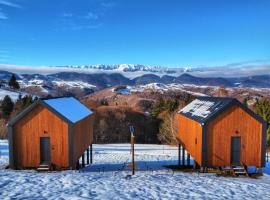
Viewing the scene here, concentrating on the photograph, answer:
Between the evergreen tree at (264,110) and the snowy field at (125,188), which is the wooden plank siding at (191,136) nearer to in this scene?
the snowy field at (125,188)

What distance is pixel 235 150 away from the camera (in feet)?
75.0

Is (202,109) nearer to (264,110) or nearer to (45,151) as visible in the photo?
(45,151)

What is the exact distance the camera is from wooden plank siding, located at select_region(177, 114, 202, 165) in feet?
75.2

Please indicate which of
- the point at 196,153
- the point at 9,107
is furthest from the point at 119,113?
the point at 196,153

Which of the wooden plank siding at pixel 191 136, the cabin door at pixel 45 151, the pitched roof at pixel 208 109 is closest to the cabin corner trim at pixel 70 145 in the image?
the cabin door at pixel 45 151

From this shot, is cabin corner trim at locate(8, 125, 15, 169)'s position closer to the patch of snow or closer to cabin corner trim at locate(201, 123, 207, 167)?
cabin corner trim at locate(201, 123, 207, 167)

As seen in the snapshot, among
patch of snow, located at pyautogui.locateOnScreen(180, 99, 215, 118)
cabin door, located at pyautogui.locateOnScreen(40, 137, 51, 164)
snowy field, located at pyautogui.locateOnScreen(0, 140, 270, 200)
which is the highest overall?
patch of snow, located at pyautogui.locateOnScreen(180, 99, 215, 118)

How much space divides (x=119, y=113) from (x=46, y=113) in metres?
60.4

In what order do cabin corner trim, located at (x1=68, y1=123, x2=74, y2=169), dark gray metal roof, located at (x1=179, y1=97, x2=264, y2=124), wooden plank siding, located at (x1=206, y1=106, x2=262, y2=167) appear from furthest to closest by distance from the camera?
wooden plank siding, located at (x1=206, y1=106, x2=262, y2=167) < dark gray metal roof, located at (x1=179, y1=97, x2=264, y2=124) < cabin corner trim, located at (x1=68, y1=123, x2=74, y2=169)

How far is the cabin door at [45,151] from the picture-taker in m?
22.4

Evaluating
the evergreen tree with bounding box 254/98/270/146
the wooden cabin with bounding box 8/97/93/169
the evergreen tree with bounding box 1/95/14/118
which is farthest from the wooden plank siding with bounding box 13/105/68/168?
the evergreen tree with bounding box 1/95/14/118

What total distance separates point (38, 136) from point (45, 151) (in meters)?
1.30

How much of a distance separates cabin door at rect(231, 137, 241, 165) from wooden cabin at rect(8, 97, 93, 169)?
12.3 m

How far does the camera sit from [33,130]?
875 inches
